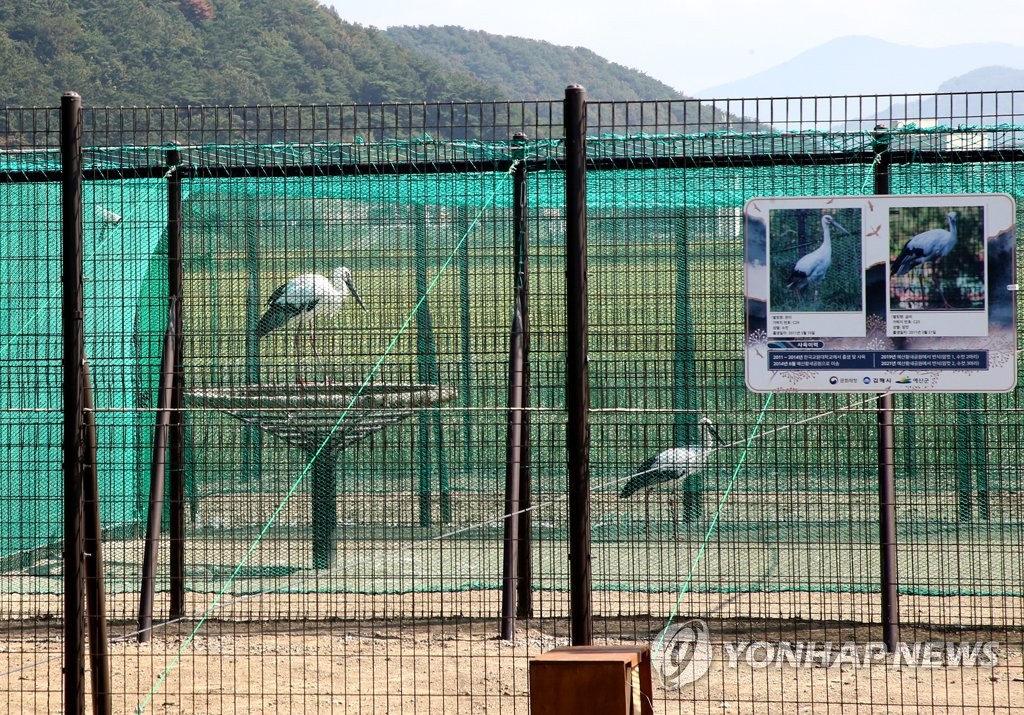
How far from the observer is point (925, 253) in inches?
206

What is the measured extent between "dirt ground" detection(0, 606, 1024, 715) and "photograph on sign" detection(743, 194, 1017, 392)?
1465 millimetres

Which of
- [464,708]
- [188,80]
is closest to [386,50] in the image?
[188,80]

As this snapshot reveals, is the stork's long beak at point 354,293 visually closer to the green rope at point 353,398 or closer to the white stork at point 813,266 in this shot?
the green rope at point 353,398

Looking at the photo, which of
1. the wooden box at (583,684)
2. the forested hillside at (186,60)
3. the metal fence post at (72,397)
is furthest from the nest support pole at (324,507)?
the forested hillside at (186,60)

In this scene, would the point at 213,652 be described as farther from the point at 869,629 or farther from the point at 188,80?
the point at 188,80

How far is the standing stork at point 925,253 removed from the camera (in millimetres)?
5227

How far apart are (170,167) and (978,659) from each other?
538 centimetres

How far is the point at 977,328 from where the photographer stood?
521cm

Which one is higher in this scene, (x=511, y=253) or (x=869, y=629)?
(x=511, y=253)

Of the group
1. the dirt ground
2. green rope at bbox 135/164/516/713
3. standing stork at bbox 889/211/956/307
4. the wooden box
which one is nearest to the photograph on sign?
standing stork at bbox 889/211/956/307

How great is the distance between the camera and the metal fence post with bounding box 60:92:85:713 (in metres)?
5.27

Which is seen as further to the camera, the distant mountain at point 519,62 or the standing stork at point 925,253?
the distant mountain at point 519,62

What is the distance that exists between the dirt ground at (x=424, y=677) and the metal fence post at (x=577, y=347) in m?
1.13

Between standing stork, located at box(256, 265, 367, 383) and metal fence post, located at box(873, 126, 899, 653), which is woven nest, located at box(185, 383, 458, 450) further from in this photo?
metal fence post, located at box(873, 126, 899, 653)
